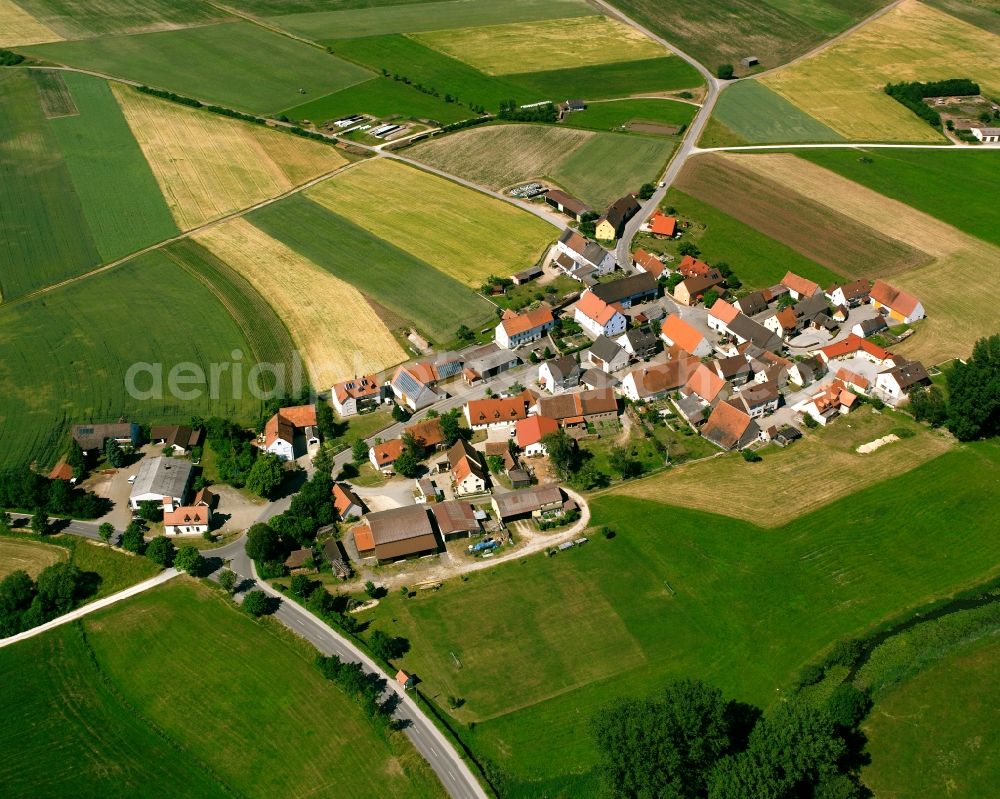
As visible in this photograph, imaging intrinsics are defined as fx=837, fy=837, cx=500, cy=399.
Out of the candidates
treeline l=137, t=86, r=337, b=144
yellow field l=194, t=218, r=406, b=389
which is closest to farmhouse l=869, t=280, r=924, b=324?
yellow field l=194, t=218, r=406, b=389

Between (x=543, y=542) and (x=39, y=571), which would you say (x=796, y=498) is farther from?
(x=39, y=571)

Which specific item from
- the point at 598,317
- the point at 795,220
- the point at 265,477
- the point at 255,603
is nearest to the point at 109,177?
the point at 265,477

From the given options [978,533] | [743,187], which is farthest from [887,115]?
[978,533]

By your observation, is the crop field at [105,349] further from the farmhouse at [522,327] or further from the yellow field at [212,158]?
the farmhouse at [522,327]

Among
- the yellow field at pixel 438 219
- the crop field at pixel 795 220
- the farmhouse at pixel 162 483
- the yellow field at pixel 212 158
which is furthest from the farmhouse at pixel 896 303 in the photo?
the yellow field at pixel 212 158

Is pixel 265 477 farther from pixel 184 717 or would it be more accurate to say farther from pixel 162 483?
pixel 184 717

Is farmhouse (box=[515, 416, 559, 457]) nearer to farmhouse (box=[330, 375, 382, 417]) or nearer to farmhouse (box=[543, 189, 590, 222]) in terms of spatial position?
farmhouse (box=[330, 375, 382, 417])
